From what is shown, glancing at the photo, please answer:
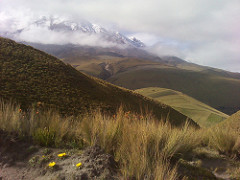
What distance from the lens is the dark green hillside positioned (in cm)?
1254

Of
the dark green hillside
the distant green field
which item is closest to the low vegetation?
the dark green hillside

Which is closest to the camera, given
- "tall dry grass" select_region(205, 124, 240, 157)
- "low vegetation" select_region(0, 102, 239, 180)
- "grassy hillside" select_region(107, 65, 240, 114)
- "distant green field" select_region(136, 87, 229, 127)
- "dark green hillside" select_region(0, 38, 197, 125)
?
"low vegetation" select_region(0, 102, 239, 180)

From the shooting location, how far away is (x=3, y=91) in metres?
11.6

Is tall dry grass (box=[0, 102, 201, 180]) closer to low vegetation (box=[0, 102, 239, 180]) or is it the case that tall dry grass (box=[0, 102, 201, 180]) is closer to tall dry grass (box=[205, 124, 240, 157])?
low vegetation (box=[0, 102, 239, 180])

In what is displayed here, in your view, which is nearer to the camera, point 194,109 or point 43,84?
point 43,84

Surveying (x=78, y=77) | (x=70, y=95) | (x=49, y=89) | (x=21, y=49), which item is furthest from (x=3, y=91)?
(x=21, y=49)

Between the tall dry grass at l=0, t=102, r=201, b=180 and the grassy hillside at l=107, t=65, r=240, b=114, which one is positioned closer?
the tall dry grass at l=0, t=102, r=201, b=180

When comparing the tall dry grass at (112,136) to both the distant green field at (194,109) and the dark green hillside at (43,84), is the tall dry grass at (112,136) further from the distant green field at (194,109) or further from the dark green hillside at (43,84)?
the distant green field at (194,109)

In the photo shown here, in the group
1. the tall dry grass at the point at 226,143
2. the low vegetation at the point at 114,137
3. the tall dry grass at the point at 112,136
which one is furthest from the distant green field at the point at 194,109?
the tall dry grass at the point at 112,136

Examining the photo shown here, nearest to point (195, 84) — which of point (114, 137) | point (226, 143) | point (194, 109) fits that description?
point (194, 109)

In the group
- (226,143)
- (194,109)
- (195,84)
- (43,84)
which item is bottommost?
(194,109)

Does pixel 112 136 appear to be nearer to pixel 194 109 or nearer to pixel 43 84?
pixel 43 84

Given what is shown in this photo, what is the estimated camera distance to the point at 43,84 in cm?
1509

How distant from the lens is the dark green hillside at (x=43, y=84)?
12545 mm
